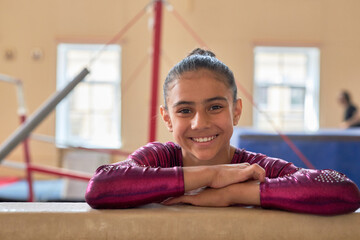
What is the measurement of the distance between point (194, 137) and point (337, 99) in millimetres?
5048

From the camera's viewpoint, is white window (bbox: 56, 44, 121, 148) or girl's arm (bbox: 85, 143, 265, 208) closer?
girl's arm (bbox: 85, 143, 265, 208)

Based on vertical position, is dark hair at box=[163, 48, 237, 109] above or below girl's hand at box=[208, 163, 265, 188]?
above

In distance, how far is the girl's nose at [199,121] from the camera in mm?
1003

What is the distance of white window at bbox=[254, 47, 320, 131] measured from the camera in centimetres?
599

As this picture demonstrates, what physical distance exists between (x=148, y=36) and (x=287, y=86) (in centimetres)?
210

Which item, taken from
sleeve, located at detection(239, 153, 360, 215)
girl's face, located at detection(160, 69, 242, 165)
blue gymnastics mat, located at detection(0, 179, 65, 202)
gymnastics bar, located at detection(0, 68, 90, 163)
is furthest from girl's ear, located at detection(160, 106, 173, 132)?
blue gymnastics mat, located at detection(0, 179, 65, 202)

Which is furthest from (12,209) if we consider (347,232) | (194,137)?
(347,232)

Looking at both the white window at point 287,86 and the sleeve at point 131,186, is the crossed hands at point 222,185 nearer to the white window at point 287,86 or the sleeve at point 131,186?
the sleeve at point 131,186

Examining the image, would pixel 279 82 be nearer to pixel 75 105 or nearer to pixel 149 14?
pixel 149 14

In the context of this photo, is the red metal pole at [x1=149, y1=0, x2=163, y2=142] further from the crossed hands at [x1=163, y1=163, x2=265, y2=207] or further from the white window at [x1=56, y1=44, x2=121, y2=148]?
the white window at [x1=56, y1=44, x2=121, y2=148]

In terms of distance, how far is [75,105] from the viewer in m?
6.01

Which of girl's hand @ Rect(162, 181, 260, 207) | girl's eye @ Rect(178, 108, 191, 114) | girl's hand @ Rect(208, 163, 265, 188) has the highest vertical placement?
girl's eye @ Rect(178, 108, 191, 114)

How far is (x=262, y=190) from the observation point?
0.83 metres

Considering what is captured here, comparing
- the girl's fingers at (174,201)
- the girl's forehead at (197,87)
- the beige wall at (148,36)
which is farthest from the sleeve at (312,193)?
the beige wall at (148,36)
